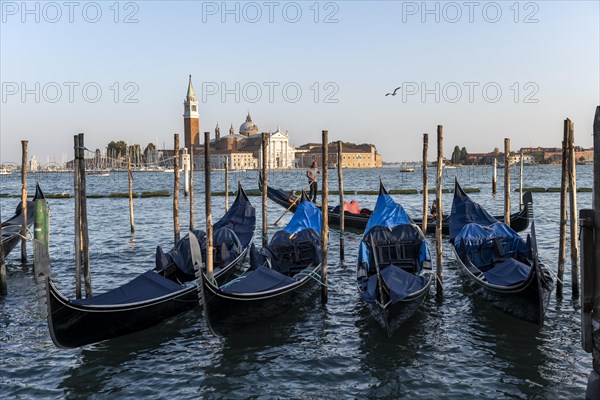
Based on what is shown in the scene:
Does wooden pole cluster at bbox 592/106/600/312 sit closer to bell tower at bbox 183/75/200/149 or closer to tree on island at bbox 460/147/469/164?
bell tower at bbox 183/75/200/149

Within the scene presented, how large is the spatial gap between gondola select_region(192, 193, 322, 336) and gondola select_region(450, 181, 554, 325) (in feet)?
7.65

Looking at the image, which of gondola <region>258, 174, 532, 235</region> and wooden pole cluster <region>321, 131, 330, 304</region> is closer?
wooden pole cluster <region>321, 131, 330, 304</region>

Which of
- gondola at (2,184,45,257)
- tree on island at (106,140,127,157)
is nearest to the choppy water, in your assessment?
gondola at (2,184,45,257)

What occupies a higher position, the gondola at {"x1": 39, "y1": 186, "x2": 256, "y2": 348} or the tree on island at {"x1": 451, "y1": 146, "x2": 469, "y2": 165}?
the tree on island at {"x1": 451, "y1": 146, "x2": 469, "y2": 165}

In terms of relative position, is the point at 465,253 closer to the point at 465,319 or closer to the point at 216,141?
the point at 465,319

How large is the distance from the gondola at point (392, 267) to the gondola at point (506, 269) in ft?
2.28

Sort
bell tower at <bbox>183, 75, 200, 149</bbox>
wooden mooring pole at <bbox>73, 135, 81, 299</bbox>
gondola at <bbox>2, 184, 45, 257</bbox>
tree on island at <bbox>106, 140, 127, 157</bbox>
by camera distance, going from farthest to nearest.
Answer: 1. tree on island at <bbox>106, 140, 127, 157</bbox>
2. bell tower at <bbox>183, 75, 200, 149</bbox>
3. gondola at <bbox>2, 184, 45, 257</bbox>
4. wooden mooring pole at <bbox>73, 135, 81, 299</bbox>

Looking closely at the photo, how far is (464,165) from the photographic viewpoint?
133125 millimetres

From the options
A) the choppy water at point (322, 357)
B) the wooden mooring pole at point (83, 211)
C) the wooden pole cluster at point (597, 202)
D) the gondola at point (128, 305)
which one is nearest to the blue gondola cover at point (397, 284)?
the choppy water at point (322, 357)

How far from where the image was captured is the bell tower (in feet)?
327

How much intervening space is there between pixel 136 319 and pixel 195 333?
0.81 m

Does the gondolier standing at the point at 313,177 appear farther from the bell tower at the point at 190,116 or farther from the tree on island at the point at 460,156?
the tree on island at the point at 460,156

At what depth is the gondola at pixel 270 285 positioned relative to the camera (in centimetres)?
649

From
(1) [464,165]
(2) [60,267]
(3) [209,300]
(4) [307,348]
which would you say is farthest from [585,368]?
(1) [464,165]
